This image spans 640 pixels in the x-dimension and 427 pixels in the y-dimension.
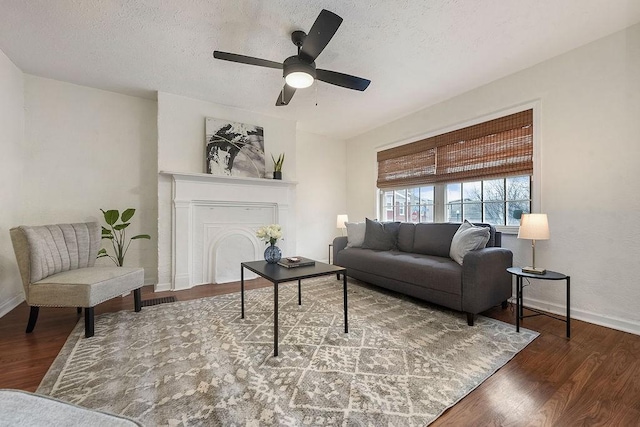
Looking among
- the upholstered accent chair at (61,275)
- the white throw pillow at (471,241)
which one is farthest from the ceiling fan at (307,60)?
the upholstered accent chair at (61,275)

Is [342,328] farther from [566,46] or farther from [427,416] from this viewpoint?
[566,46]

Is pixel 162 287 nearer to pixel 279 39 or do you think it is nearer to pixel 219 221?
pixel 219 221

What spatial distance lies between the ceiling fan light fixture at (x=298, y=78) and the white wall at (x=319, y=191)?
269 centimetres

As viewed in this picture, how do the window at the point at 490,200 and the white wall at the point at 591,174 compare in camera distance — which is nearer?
the white wall at the point at 591,174

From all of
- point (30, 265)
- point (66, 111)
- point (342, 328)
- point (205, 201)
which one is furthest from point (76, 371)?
point (66, 111)

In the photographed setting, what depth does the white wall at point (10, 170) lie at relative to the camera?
261 cm

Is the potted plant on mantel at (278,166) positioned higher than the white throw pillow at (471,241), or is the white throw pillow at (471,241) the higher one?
the potted plant on mantel at (278,166)

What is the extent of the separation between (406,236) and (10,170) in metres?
4.52

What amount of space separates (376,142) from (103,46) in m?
3.86

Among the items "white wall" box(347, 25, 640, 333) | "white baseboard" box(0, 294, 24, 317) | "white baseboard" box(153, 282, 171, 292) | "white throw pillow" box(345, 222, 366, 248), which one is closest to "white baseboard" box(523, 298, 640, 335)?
"white wall" box(347, 25, 640, 333)

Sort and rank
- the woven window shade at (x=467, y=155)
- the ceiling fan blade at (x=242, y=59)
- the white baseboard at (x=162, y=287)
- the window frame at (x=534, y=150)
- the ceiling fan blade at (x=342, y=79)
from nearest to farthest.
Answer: the ceiling fan blade at (x=242, y=59) < the ceiling fan blade at (x=342, y=79) < the window frame at (x=534, y=150) < the woven window shade at (x=467, y=155) < the white baseboard at (x=162, y=287)

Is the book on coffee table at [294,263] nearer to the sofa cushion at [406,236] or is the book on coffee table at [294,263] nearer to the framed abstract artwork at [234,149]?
the sofa cushion at [406,236]

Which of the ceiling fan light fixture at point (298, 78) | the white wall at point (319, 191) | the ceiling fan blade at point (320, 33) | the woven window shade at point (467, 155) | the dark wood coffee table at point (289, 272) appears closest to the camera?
the ceiling fan blade at point (320, 33)

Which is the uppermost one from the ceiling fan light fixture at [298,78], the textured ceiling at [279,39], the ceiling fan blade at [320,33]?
the textured ceiling at [279,39]
